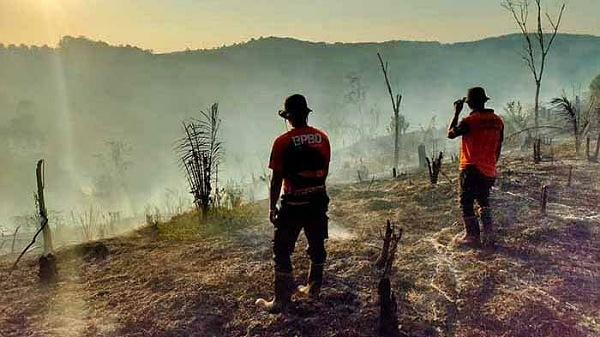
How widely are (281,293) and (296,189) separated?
0.95 meters

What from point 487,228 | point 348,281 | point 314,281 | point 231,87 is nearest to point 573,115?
point 487,228

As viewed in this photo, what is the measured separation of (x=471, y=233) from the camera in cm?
595

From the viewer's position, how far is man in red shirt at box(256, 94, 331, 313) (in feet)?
13.8

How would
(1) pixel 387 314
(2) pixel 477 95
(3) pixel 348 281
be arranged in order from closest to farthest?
(1) pixel 387 314
(3) pixel 348 281
(2) pixel 477 95

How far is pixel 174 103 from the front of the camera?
93.6 metres

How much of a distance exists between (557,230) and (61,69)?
3896 inches

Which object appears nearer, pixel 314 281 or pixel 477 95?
pixel 314 281

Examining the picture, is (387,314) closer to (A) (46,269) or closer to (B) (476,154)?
(B) (476,154)

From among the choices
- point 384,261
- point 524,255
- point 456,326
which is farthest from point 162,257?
point 524,255

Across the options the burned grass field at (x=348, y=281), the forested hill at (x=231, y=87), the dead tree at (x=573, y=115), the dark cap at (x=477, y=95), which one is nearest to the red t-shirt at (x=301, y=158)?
the burned grass field at (x=348, y=281)

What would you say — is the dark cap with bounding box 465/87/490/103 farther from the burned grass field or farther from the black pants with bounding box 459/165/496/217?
the burned grass field

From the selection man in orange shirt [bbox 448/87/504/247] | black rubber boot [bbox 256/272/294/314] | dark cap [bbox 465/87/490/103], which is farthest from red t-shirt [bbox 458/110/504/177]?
black rubber boot [bbox 256/272/294/314]

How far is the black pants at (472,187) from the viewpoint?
5.72 metres

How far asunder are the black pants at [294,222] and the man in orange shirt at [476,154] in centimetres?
204
